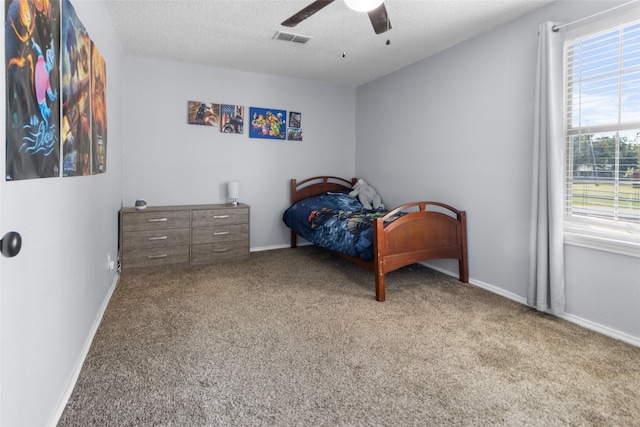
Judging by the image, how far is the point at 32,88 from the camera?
1.24 metres

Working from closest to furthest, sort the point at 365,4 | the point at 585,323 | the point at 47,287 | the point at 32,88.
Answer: the point at 32,88
the point at 47,287
the point at 365,4
the point at 585,323

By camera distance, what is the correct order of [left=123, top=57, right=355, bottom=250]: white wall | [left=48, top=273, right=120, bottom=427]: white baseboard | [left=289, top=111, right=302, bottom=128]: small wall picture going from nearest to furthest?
[left=48, top=273, right=120, bottom=427]: white baseboard < [left=123, top=57, right=355, bottom=250]: white wall < [left=289, top=111, right=302, bottom=128]: small wall picture

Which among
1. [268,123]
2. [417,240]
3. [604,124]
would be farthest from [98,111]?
[604,124]

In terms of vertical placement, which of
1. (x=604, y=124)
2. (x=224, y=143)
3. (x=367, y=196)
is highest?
(x=224, y=143)

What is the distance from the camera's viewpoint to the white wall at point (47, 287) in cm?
110

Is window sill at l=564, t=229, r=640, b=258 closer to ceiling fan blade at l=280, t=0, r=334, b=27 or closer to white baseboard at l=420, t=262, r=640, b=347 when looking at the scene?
white baseboard at l=420, t=262, r=640, b=347

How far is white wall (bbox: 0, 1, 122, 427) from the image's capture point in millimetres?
1103

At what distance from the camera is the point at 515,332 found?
2.34 metres

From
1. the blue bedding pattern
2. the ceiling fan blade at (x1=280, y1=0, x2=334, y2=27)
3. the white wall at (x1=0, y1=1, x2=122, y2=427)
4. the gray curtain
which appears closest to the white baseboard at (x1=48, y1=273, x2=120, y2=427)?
the white wall at (x1=0, y1=1, x2=122, y2=427)

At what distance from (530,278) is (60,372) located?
295cm

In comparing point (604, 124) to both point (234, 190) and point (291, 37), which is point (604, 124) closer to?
point (291, 37)

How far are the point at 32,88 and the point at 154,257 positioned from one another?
8.59ft

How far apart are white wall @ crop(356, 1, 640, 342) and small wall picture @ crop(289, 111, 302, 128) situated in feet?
4.17

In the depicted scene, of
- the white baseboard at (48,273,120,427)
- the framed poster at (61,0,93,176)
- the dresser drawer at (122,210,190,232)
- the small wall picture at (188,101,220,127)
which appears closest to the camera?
the white baseboard at (48,273,120,427)
